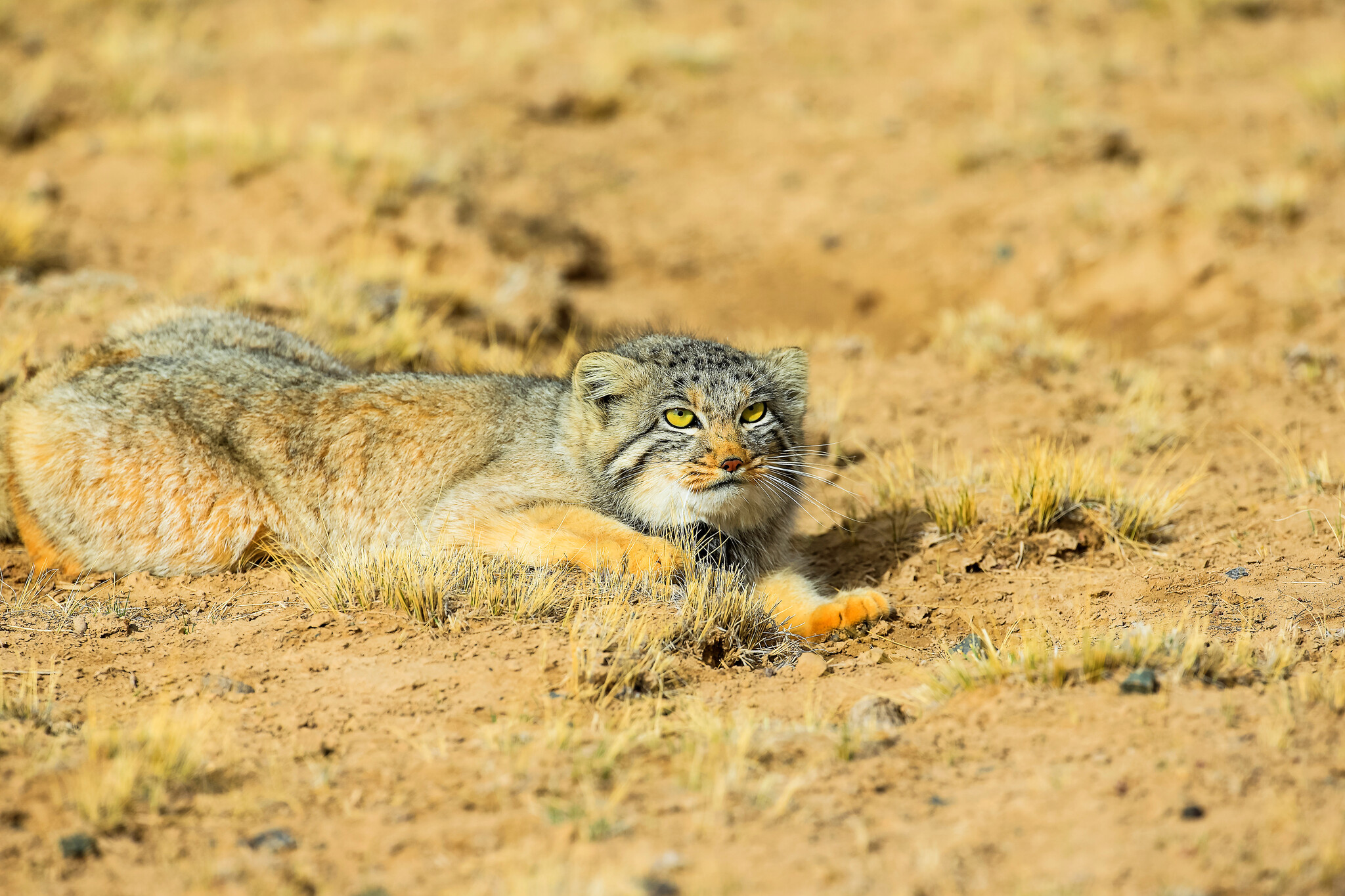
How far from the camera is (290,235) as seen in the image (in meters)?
12.6

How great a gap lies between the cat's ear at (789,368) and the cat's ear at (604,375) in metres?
0.91

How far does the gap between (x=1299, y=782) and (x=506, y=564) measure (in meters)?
3.83

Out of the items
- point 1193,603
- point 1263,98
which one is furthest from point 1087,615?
point 1263,98

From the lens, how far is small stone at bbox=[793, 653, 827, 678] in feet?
18.9

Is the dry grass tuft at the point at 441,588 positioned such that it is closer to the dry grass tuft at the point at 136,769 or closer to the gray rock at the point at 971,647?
the dry grass tuft at the point at 136,769

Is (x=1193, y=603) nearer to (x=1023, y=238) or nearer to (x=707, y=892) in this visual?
(x=707, y=892)

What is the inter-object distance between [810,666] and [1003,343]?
20.3 feet

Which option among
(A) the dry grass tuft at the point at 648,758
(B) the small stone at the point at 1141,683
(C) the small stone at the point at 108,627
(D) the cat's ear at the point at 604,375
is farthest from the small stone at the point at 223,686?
(B) the small stone at the point at 1141,683

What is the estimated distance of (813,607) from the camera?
21.4ft

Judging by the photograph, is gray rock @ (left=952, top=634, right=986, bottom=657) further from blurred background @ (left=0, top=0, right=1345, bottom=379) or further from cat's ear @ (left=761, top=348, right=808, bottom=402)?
blurred background @ (left=0, top=0, right=1345, bottom=379)

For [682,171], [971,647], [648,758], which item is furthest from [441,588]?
[682,171]

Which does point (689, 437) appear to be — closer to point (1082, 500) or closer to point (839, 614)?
point (839, 614)

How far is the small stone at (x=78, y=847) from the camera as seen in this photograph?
3896mm

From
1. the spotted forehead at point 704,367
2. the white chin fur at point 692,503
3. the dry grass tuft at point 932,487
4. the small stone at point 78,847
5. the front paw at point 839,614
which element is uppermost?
the spotted forehead at point 704,367
